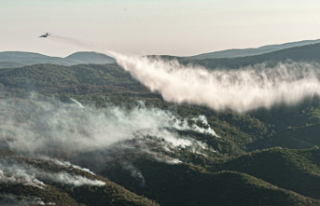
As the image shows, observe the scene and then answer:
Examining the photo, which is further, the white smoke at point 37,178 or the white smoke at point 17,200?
the white smoke at point 37,178

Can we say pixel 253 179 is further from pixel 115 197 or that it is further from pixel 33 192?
pixel 33 192

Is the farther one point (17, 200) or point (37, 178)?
point (37, 178)

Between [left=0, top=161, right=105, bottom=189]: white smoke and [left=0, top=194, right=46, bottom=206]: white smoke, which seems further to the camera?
[left=0, top=161, right=105, bottom=189]: white smoke

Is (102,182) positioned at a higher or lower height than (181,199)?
higher

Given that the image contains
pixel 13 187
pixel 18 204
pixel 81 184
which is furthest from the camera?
pixel 81 184

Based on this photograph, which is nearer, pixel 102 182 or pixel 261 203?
pixel 261 203

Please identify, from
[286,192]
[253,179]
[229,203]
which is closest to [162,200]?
[229,203]

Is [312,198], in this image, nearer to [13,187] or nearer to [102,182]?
[102,182]

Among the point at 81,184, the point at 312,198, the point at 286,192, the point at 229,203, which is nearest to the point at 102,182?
the point at 81,184

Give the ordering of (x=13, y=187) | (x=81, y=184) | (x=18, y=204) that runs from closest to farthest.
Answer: (x=18, y=204), (x=13, y=187), (x=81, y=184)

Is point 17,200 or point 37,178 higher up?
point 37,178
